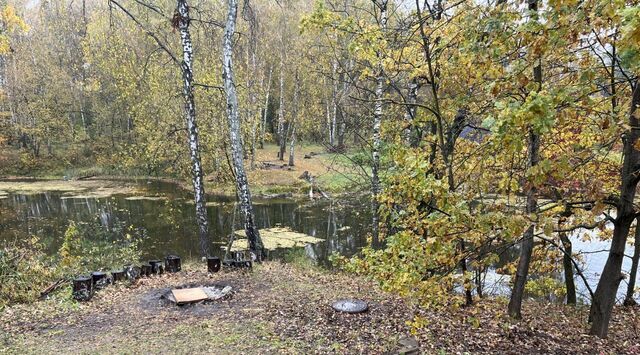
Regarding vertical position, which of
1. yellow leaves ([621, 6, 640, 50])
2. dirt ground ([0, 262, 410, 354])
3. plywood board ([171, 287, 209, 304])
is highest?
yellow leaves ([621, 6, 640, 50])

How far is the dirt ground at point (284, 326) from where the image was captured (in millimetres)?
5344

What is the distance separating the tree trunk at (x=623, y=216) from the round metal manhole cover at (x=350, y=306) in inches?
128

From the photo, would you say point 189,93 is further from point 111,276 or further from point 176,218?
point 176,218

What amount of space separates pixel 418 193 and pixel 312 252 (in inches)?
399

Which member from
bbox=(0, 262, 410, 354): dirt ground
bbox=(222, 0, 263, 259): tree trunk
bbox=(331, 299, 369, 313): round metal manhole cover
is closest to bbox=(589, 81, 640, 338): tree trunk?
bbox=(0, 262, 410, 354): dirt ground

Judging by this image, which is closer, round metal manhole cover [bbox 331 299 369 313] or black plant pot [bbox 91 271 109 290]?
round metal manhole cover [bbox 331 299 369 313]

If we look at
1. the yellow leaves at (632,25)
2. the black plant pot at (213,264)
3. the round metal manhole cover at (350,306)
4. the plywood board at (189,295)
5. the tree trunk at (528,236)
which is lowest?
the plywood board at (189,295)

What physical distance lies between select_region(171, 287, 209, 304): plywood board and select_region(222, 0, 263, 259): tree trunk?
2940 mm

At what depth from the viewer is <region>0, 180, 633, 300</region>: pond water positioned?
13.2 metres

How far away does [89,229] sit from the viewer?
619 inches

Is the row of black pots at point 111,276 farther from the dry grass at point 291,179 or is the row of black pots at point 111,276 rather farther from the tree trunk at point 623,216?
the dry grass at point 291,179

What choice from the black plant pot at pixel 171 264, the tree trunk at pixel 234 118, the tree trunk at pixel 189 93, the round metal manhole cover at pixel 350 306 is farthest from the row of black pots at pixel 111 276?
Answer: the round metal manhole cover at pixel 350 306

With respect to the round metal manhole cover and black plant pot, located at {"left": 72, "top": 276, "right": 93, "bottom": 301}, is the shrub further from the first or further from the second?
the round metal manhole cover

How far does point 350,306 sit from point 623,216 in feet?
13.3
